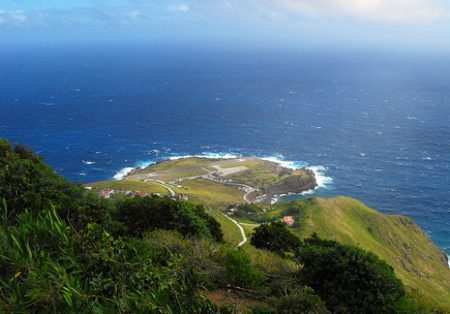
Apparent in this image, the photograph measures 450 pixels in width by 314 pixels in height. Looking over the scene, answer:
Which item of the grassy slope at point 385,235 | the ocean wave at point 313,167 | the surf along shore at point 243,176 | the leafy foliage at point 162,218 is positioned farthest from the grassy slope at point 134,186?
the ocean wave at point 313,167

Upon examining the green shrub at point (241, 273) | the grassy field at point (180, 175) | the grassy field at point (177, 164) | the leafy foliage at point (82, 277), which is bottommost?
the grassy field at point (180, 175)

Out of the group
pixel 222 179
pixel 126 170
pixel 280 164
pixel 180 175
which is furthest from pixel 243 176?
pixel 126 170

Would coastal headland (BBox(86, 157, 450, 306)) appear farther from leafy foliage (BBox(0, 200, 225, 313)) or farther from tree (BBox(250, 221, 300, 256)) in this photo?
leafy foliage (BBox(0, 200, 225, 313))

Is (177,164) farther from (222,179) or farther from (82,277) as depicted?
(82,277)

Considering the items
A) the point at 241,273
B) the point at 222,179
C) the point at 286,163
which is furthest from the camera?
the point at 286,163

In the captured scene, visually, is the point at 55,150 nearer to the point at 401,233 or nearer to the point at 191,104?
the point at 191,104

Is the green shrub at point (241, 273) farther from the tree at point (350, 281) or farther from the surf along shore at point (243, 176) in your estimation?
the surf along shore at point (243, 176)

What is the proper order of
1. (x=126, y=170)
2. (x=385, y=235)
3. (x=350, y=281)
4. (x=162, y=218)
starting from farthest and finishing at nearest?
(x=126, y=170) < (x=385, y=235) < (x=162, y=218) < (x=350, y=281)

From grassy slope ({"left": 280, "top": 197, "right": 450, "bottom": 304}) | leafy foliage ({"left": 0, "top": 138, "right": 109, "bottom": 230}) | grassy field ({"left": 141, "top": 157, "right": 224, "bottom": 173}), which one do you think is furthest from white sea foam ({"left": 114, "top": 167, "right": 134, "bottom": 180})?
leafy foliage ({"left": 0, "top": 138, "right": 109, "bottom": 230})
